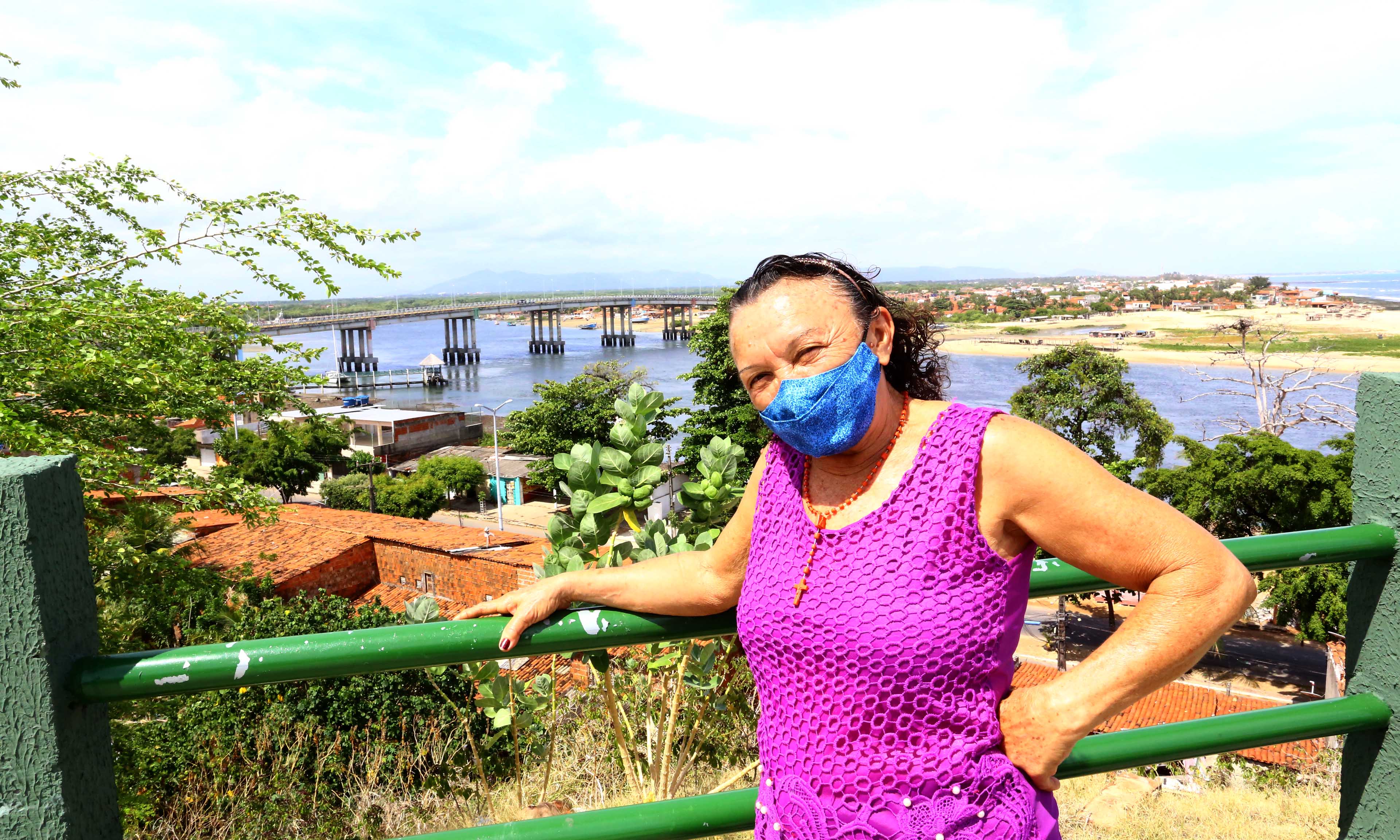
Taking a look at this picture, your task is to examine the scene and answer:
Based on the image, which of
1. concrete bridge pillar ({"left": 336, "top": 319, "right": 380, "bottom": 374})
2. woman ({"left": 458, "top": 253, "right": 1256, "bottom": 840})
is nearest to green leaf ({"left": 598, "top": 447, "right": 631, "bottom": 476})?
woman ({"left": 458, "top": 253, "right": 1256, "bottom": 840})

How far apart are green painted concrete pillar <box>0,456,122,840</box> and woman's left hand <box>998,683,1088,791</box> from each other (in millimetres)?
1123

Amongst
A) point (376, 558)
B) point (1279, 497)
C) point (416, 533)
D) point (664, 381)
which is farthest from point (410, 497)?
point (664, 381)

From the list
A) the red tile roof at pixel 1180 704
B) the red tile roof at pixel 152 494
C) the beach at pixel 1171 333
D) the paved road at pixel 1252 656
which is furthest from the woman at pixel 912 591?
the beach at pixel 1171 333

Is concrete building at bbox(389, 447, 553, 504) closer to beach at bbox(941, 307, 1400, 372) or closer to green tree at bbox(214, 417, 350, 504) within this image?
green tree at bbox(214, 417, 350, 504)

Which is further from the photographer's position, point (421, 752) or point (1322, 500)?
point (1322, 500)

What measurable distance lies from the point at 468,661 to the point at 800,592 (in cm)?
44

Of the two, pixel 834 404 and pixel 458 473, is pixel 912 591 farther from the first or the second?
pixel 458 473

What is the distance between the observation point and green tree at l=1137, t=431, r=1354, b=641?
12.8 metres

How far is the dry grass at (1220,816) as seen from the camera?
3.38m

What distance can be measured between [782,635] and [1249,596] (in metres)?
0.56

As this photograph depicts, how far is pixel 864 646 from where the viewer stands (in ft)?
3.59

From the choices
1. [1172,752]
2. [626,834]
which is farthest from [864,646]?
[1172,752]

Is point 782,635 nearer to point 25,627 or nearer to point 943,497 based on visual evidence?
point 943,497

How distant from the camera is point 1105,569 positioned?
1091mm
